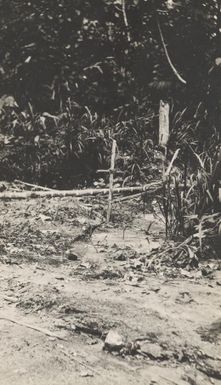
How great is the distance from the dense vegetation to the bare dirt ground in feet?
5.65

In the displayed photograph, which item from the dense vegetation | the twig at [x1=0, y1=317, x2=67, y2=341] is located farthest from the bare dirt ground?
the dense vegetation

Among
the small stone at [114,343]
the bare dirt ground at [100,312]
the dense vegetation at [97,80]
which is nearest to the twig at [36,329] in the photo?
the bare dirt ground at [100,312]

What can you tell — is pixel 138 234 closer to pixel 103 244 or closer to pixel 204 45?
pixel 103 244

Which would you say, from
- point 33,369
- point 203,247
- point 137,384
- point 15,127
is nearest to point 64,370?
point 33,369

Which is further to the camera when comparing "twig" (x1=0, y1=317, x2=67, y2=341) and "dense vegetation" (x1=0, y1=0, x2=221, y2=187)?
"dense vegetation" (x1=0, y1=0, x2=221, y2=187)

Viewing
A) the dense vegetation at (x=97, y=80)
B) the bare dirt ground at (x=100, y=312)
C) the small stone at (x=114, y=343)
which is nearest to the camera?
the bare dirt ground at (x=100, y=312)

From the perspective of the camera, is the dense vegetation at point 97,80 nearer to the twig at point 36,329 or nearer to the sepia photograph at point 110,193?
the sepia photograph at point 110,193

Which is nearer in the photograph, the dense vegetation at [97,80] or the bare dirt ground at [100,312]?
the bare dirt ground at [100,312]

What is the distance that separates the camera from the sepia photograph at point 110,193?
9.11 ft

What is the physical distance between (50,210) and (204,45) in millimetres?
2645

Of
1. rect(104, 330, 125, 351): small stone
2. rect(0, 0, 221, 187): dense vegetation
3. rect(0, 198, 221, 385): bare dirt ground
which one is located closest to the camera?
rect(0, 198, 221, 385): bare dirt ground

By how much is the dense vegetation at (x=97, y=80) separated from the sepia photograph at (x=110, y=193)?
0.02m

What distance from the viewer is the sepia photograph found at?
278 cm

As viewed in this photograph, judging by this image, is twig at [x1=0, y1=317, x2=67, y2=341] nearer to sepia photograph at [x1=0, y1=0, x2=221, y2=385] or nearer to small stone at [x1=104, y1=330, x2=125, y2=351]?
sepia photograph at [x1=0, y1=0, x2=221, y2=385]
